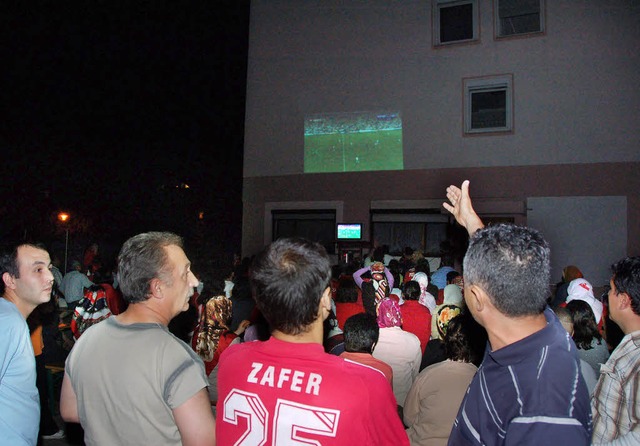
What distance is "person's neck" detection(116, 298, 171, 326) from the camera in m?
2.16

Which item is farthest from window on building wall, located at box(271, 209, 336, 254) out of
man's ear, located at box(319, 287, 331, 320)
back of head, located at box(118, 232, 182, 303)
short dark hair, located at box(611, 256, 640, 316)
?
man's ear, located at box(319, 287, 331, 320)

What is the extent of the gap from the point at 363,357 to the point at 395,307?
3.96ft

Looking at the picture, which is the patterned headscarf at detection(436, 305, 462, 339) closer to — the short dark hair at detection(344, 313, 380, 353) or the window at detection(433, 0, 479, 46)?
the short dark hair at detection(344, 313, 380, 353)

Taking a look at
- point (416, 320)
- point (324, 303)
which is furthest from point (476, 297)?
point (416, 320)

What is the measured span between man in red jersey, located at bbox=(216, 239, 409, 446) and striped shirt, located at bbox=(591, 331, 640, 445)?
119 cm

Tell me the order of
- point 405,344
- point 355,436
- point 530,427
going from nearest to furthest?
point 530,427 < point 355,436 < point 405,344

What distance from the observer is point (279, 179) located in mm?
15688

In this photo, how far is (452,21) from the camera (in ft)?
46.6

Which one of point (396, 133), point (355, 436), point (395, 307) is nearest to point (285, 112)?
point (396, 133)

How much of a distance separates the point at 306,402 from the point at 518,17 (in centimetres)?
1473

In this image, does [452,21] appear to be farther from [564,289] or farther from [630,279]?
[630,279]

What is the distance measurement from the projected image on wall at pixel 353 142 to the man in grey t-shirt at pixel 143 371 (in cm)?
1278

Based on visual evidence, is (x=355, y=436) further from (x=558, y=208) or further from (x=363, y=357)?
(x=558, y=208)

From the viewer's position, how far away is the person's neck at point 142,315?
2.16 meters
